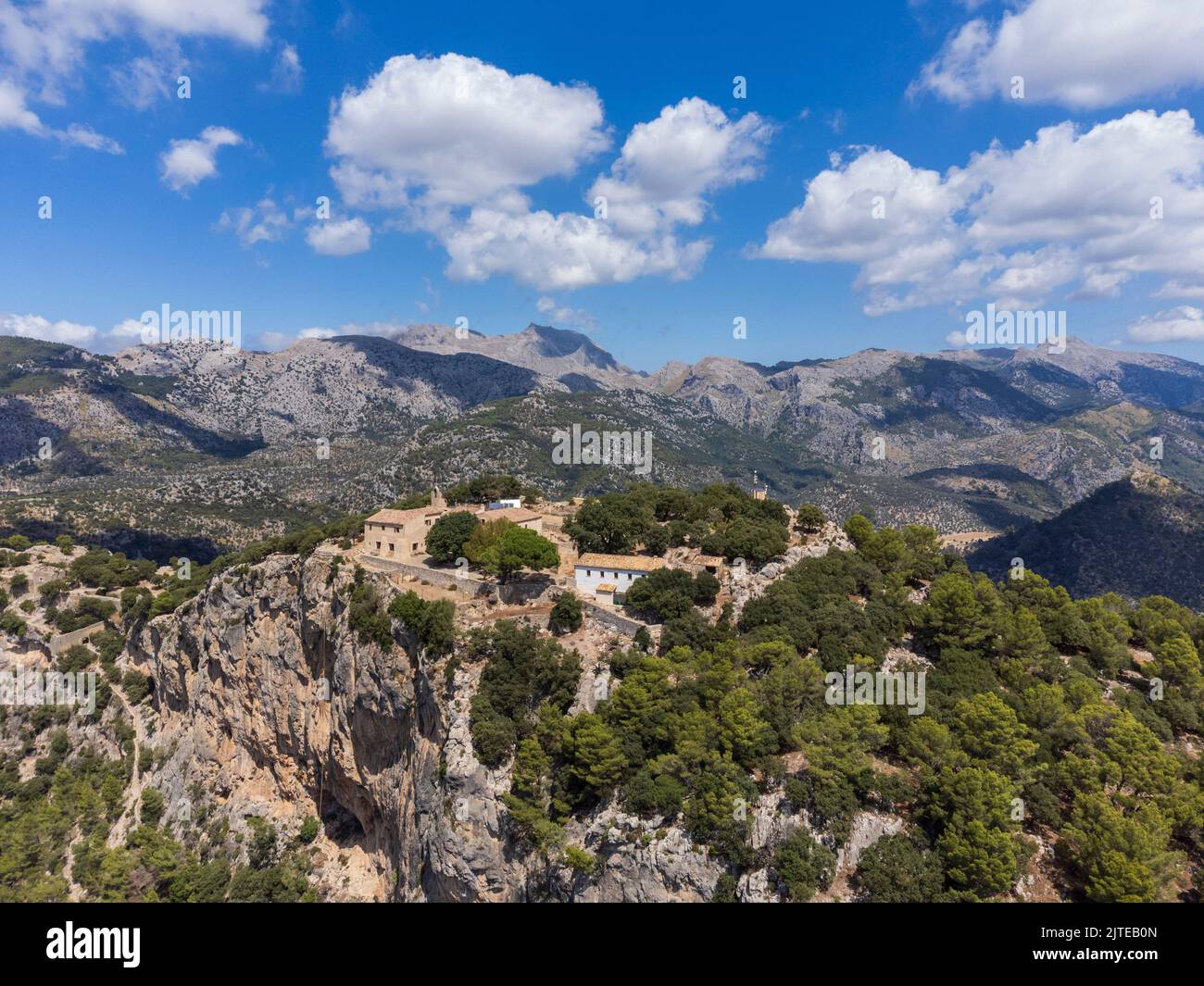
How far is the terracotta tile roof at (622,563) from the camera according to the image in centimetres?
4916

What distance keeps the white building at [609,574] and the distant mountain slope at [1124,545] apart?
144421 millimetres

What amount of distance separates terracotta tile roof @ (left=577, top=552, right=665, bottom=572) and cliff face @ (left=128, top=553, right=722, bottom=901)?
13602mm

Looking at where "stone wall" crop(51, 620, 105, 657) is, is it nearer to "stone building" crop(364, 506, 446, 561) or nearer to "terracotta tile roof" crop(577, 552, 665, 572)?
"stone building" crop(364, 506, 446, 561)

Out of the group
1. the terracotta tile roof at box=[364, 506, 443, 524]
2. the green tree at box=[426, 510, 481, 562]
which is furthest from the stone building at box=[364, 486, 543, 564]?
the green tree at box=[426, 510, 481, 562]

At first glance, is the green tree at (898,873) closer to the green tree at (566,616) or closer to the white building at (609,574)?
the green tree at (566,616)

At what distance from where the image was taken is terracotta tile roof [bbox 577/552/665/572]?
4916 centimetres

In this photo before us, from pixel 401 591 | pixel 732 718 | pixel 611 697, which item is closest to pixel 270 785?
pixel 401 591

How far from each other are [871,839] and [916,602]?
25.5 meters

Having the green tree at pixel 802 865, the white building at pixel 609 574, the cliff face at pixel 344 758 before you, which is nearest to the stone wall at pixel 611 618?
the white building at pixel 609 574

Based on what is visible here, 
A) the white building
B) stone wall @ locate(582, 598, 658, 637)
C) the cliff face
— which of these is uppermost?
the white building

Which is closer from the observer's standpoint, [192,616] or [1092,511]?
[192,616]
